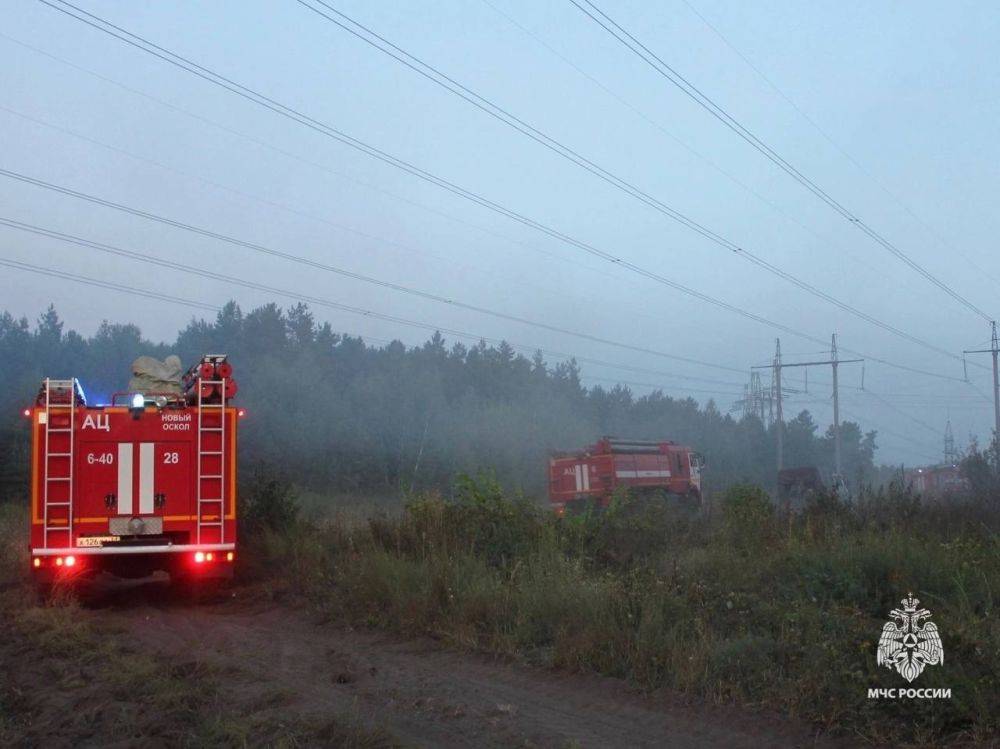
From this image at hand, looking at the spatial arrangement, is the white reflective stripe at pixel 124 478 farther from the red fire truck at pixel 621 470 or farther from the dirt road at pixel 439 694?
the red fire truck at pixel 621 470

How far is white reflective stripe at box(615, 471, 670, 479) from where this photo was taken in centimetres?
3094

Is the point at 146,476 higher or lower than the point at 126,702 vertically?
higher

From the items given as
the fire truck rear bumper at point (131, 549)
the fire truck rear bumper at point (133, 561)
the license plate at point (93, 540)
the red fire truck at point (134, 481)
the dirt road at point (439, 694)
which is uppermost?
the red fire truck at point (134, 481)

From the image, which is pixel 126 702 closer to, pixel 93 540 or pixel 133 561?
pixel 93 540

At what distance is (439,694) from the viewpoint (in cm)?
834

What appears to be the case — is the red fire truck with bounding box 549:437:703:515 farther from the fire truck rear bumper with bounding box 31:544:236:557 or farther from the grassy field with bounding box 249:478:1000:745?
the fire truck rear bumper with bounding box 31:544:236:557

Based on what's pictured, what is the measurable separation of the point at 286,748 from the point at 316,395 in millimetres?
43334

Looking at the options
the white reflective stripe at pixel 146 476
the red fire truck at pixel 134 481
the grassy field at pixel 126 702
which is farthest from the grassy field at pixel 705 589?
the grassy field at pixel 126 702

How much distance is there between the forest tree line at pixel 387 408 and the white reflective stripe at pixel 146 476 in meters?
17.3

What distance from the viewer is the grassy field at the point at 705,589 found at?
725 cm

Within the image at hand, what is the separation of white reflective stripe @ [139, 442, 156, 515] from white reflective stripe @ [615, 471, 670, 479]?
1924cm

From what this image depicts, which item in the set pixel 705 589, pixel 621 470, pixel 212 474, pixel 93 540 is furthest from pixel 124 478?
pixel 621 470

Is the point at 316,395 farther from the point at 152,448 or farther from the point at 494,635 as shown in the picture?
the point at 494,635

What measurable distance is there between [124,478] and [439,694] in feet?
22.3
